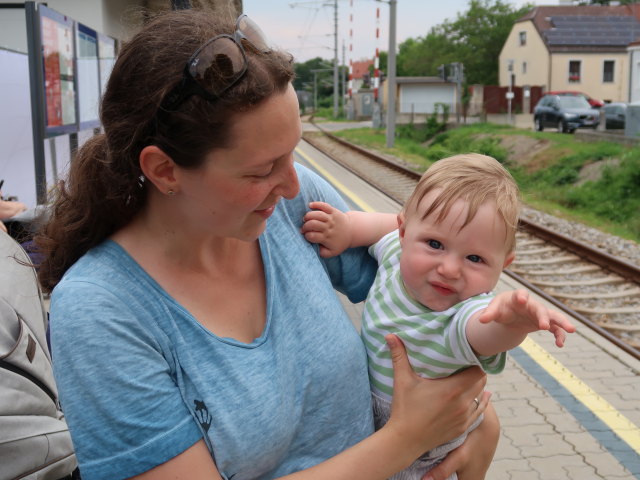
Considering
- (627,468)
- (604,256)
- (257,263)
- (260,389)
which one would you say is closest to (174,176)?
(257,263)

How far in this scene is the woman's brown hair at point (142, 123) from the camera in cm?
149

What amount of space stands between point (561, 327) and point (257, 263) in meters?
0.69

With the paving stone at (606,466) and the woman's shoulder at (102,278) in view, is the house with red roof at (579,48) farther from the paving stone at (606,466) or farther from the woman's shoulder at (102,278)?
A: the woman's shoulder at (102,278)

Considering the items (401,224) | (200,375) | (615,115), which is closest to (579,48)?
(615,115)

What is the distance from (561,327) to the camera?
4.77ft

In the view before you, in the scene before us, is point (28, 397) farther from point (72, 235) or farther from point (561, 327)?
point (561, 327)

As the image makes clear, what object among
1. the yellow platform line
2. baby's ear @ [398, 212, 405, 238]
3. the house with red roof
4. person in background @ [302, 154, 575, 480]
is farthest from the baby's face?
the house with red roof

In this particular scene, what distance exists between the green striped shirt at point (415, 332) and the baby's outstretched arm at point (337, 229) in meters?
0.11

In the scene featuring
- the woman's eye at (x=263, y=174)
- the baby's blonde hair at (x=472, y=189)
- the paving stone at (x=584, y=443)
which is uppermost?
the woman's eye at (x=263, y=174)

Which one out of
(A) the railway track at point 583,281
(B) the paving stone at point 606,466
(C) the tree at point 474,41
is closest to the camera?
(B) the paving stone at point 606,466

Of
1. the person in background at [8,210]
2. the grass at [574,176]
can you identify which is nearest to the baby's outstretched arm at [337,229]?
the person in background at [8,210]

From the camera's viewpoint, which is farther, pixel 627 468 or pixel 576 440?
pixel 576 440

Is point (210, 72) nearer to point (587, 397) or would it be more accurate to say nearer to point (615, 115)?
point (587, 397)

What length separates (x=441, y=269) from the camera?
1.86 metres
